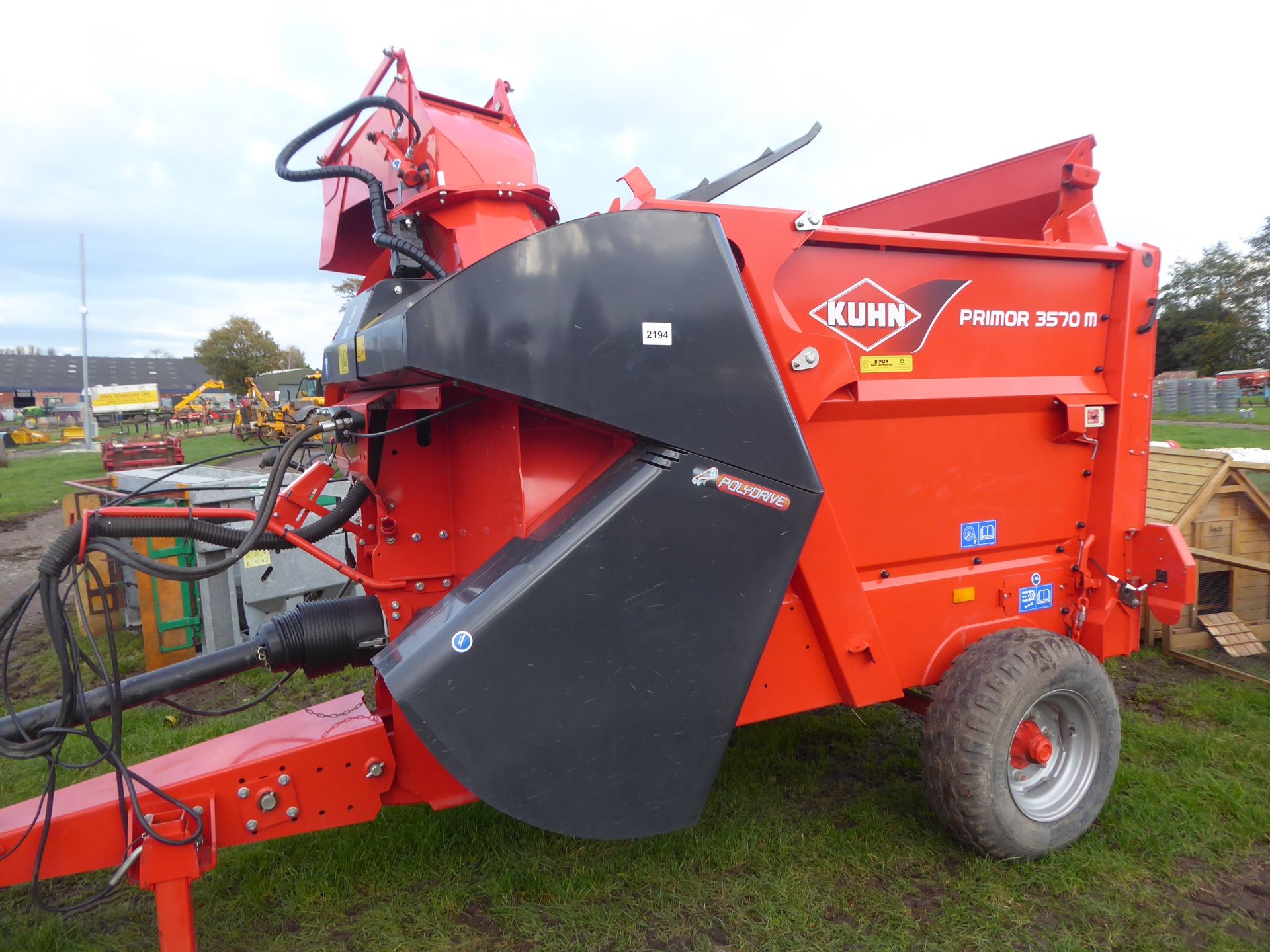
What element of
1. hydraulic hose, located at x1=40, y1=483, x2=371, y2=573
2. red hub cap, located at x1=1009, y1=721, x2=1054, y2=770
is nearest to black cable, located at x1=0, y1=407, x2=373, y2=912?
hydraulic hose, located at x1=40, y1=483, x2=371, y2=573

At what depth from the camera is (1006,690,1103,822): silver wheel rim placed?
2982mm

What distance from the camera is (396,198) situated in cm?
282

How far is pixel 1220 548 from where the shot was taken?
5.29 metres

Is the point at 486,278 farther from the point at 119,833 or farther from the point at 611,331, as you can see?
the point at 119,833

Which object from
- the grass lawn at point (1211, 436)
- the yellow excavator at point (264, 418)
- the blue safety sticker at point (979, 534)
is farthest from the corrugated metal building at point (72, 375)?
the blue safety sticker at point (979, 534)

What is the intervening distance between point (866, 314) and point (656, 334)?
1.00 metres

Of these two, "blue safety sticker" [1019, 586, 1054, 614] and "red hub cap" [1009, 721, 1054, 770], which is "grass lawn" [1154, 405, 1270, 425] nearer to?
"blue safety sticker" [1019, 586, 1054, 614]

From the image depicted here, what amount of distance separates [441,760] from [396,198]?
2.06 metres

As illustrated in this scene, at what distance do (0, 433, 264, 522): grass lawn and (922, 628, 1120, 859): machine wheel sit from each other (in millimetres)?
7597

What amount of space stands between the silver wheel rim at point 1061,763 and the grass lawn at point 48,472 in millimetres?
7775

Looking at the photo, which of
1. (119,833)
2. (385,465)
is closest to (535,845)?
(119,833)

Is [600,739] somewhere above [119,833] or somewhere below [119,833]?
above

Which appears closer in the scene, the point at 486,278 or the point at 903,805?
the point at 486,278

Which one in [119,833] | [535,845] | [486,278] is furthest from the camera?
[535,845]
